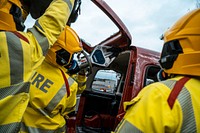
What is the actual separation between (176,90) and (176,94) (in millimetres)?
28

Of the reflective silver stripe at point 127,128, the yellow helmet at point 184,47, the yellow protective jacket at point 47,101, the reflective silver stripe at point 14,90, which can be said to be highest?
the yellow helmet at point 184,47

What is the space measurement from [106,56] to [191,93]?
7.87 feet

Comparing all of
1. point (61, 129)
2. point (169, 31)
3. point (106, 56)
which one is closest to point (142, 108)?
point (169, 31)

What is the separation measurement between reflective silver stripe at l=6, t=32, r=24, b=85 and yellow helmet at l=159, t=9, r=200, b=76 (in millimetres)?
894

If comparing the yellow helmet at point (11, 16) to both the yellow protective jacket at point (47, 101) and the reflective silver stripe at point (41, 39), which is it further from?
the yellow protective jacket at point (47, 101)

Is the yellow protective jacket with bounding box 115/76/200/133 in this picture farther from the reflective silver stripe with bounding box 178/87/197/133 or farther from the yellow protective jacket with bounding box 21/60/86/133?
the yellow protective jacket with bounding box 21/60/86/133

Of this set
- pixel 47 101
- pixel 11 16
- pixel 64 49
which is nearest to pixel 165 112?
pixel 11 16

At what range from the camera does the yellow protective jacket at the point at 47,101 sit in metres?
2.46

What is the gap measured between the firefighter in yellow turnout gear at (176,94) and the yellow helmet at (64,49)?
1.59m

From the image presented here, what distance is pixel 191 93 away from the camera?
1.27 m

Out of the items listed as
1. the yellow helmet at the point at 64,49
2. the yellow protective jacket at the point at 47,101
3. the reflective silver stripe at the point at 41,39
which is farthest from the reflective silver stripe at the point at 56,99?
the reflective silver stripe at the point at 41,39

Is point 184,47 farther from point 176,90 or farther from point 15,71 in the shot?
point 15,71

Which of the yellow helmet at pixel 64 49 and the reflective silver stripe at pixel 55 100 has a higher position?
the yellow helmet at pixel 64 49

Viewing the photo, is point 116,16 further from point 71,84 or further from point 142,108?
point 142,108
